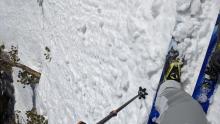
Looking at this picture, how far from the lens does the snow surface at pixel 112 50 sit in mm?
2566

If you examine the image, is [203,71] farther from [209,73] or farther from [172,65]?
[172,65]

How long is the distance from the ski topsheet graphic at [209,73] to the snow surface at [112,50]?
0.06 m

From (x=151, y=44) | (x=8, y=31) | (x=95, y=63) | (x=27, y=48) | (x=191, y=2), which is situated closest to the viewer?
(x=191, y=2)

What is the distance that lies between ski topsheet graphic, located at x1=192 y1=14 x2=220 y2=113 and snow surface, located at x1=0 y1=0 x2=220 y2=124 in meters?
0.06

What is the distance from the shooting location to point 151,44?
8.83 ft

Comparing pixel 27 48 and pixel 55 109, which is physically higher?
pixel 27 48

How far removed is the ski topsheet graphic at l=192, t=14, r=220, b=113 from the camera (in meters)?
2.49

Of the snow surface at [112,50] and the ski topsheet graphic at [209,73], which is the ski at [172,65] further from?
the ski topsheet graphic at [209,73]

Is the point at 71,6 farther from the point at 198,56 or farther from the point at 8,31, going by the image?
the point at 8,31

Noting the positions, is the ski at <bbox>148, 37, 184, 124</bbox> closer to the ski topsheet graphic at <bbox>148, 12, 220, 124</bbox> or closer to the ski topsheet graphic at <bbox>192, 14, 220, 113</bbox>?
the ski topsheet graphic at <bbox>148, 12, 220, 124</bbox>

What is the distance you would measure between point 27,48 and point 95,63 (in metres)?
3.06

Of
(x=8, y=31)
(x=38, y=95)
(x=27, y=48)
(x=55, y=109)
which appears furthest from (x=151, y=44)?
(x=8, y=31)

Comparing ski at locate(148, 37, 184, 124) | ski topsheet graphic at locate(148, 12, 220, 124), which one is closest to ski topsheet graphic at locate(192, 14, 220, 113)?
ski topsheet graphic at locate(148, 12, 220, 124)

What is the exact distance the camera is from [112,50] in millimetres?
3166
